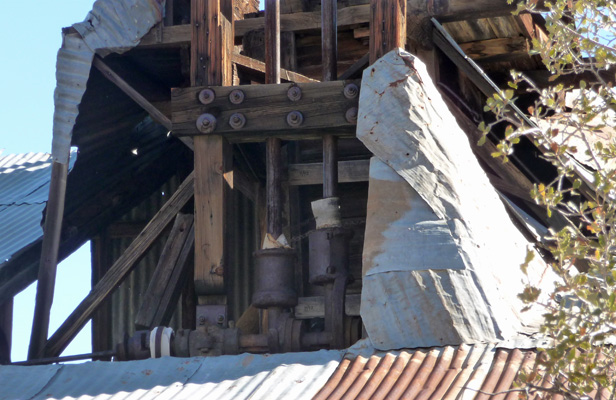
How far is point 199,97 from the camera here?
8305 mm

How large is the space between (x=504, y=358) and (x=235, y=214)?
5.36 m

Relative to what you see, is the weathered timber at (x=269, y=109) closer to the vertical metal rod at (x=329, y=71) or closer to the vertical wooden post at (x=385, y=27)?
the vertical metal rod at (x=329, y=71)

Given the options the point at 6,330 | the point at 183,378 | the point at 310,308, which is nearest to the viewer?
the point at 183,378

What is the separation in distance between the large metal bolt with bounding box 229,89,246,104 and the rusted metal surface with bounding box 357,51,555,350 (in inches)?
41.6

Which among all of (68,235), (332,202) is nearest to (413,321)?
(332,202)

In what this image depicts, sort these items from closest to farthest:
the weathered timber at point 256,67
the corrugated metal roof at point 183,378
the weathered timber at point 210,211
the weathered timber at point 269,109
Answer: the corrugated metal roof at point 183,378 → the weathered timber at point 210,211 → the weathered timber at point 269,109 → the weathered timber at point 256,67

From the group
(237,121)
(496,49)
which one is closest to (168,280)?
(237,121)

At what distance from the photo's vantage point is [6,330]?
10250 millimetres

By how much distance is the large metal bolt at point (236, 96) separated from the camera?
8273mm

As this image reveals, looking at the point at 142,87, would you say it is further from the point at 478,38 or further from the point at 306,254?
the point at 478,38

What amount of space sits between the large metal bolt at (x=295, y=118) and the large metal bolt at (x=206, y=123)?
624 mm

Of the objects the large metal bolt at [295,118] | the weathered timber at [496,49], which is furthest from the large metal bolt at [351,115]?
the weathered timber at [496,49]

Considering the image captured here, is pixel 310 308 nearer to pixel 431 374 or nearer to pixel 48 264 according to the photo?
pixel 48 264

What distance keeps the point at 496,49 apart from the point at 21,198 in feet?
18.2
